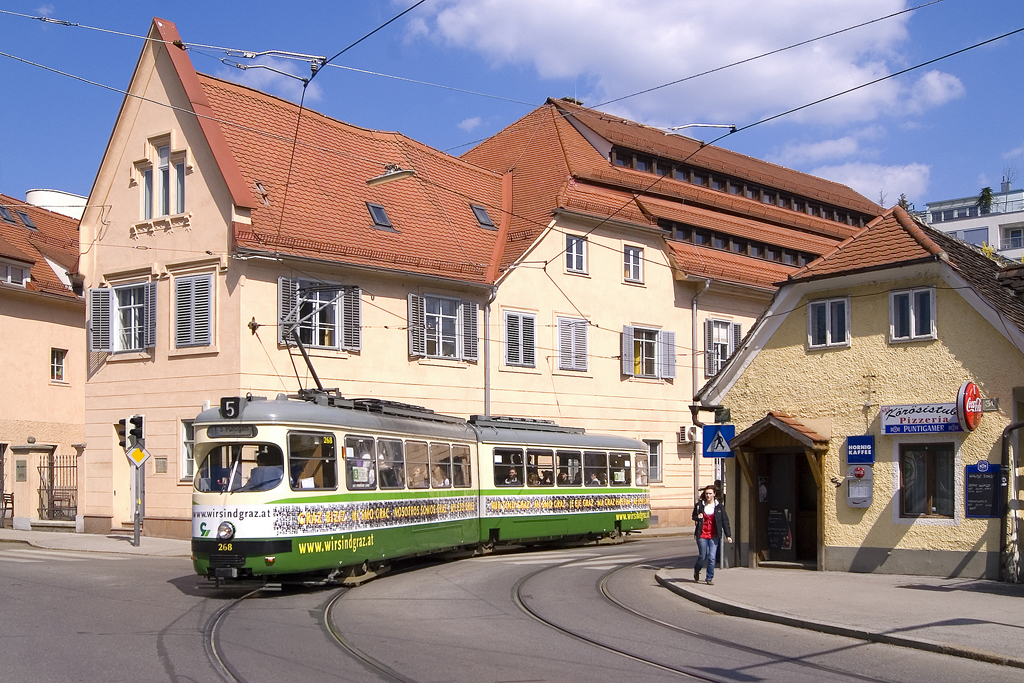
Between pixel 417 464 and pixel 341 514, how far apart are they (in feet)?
10.6

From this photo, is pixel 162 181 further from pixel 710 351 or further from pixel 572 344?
pixel 710 351

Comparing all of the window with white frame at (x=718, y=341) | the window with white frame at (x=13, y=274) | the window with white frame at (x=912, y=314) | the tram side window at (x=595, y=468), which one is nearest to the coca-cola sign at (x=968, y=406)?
the window with white frame at (x=912, y=314)

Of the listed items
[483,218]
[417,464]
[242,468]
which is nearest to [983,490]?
[417,464]

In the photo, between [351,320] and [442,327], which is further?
[442,327]

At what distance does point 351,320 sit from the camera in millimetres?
29422

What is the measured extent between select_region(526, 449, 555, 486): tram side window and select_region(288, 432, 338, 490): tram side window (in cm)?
869

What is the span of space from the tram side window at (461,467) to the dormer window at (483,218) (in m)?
13.5

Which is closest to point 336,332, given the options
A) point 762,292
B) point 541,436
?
point 541,436

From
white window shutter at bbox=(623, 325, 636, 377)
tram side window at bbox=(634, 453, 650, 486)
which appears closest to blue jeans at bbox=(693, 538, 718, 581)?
tram side window at bbox=(634, 453, 650, 486)

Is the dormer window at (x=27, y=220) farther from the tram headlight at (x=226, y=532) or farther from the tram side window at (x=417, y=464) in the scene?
the tram headlight at (x=226, y=532)

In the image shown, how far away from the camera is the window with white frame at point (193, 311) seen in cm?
2798

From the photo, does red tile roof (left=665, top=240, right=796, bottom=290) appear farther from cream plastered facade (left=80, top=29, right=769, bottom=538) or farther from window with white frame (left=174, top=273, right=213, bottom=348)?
window with white frame (left=174, top=273, right=213, bottom=348)

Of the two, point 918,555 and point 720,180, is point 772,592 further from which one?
point 720,180

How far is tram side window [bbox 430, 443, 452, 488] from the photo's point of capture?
21.7m
